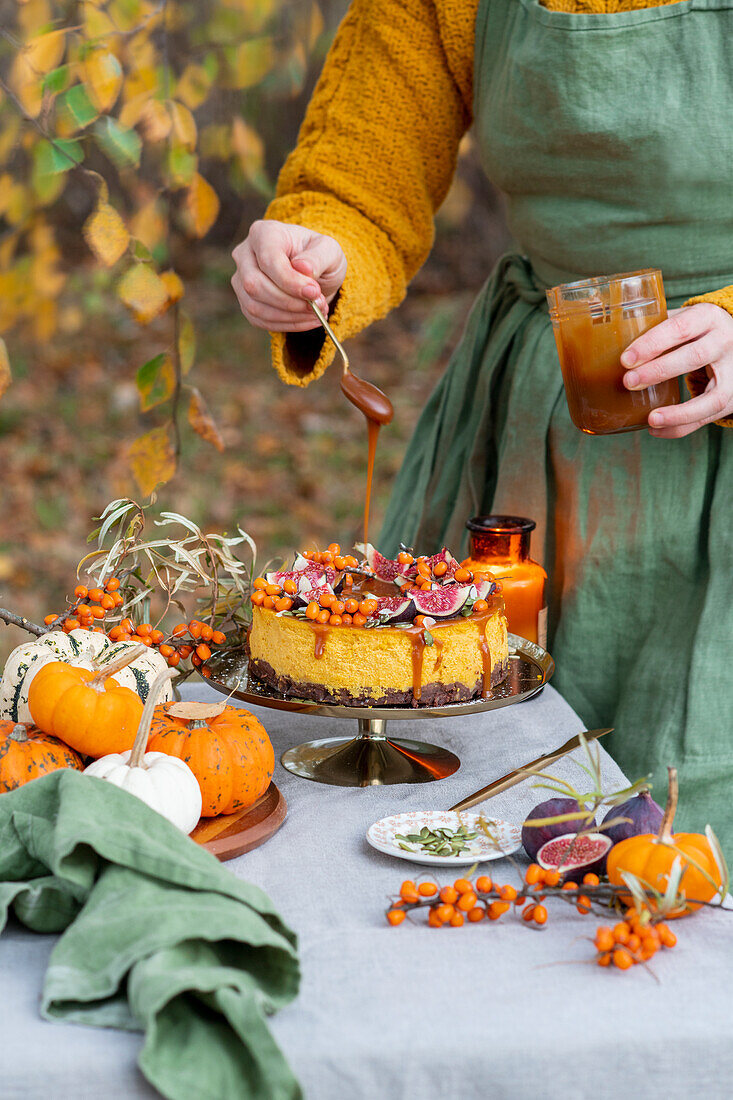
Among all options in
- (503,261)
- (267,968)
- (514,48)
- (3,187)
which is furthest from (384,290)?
(267,968)

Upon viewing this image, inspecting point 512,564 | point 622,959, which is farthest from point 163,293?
point 622,959

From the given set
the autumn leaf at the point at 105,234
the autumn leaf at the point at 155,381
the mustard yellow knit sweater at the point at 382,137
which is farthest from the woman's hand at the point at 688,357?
the autumn leaf at the point at 155,381

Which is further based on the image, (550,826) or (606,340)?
(606,340)

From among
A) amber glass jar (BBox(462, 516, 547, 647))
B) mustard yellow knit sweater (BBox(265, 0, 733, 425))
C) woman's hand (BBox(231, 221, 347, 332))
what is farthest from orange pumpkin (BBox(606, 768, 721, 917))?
mustard yellow knit sweater (BBox(265, 0, 733, 425))

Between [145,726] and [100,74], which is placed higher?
[100,74]

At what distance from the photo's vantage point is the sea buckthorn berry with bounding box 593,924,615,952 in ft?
2.50

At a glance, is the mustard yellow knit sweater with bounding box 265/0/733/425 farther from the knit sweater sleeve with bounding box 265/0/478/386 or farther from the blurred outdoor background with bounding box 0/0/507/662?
the blurred outdoor background with bounding box 0/0/507/662

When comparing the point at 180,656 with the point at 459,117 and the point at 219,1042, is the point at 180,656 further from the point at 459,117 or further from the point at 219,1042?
the point at 459,117

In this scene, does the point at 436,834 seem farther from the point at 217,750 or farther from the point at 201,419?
the point at 201,419

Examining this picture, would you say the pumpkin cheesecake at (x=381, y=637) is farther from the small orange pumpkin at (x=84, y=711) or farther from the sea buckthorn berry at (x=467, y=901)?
the sea buckthorn berry at (x=467, y=901)

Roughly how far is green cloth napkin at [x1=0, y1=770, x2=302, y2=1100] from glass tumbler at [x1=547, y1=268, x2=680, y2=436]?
0.80m

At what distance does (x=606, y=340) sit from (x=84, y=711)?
2.51 feet

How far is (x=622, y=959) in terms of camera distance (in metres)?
0.76

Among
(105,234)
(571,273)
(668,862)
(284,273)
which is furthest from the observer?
(105,234)
